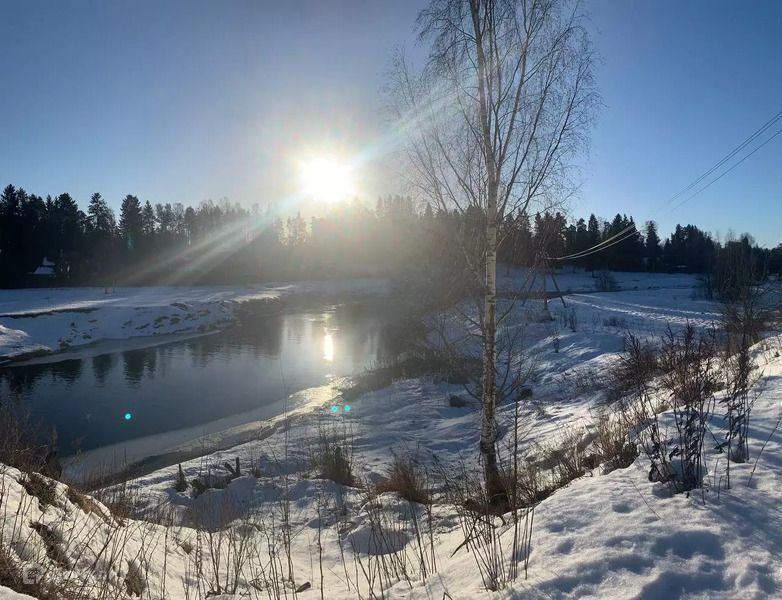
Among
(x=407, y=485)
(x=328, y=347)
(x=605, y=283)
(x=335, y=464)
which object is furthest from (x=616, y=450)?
(x=605, y=283)

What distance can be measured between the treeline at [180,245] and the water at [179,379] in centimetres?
1251

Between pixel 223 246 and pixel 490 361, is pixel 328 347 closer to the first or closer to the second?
pixel 490 361

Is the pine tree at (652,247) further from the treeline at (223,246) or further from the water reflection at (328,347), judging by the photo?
the water reflection at (328,347)

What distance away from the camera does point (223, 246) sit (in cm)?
8256

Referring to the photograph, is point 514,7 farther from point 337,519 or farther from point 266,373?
point 266,373

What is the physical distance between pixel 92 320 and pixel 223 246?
53165mm

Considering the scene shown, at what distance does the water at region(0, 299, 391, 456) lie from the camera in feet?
47.2

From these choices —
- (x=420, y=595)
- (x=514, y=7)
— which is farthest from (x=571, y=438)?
(x=514, y=7)

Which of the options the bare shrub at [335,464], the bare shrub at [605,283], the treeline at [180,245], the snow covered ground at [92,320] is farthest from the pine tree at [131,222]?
the bare shrub at [335,464]

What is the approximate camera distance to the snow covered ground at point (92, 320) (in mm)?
26411

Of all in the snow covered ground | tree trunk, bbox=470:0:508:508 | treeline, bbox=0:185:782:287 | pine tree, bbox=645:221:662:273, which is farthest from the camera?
pine tree, bbox=645:221:662:273

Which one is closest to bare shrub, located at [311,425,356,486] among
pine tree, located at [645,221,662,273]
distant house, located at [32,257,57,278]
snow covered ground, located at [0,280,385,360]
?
snow covered ground, located at [0,280,385,360]

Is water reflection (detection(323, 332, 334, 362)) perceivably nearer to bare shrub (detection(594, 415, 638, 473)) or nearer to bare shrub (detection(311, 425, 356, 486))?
bare shrub (detection(311, 425, 356, 486))

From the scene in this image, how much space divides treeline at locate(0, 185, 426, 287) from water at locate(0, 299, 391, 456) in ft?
41.0
